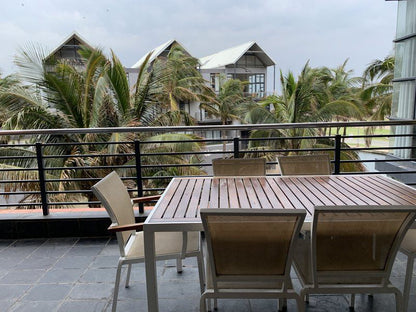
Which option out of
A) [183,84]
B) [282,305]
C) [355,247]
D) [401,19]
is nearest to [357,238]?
[355,247]

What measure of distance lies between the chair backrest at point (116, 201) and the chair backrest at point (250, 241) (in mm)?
710

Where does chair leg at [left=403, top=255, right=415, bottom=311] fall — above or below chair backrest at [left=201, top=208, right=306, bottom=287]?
below

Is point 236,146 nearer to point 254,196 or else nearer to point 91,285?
point 254,196

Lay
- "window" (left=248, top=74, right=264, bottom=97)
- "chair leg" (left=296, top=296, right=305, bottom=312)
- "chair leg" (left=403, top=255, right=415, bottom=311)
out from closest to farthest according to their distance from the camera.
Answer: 1. "chair leg" (left=296, top=296, right=305, bottom=312)
2. "chair leg" (left=403, top=255, right=415, bottom=311)
3. "window" (left=248, top=74, right=264, bottom=97)

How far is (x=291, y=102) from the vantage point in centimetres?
836

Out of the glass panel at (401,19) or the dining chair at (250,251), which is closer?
the dining chair at (250,251)

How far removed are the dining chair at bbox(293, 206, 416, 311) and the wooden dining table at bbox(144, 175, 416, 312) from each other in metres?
0.16

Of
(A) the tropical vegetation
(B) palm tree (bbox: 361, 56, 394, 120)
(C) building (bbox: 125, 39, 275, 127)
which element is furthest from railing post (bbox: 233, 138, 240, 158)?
(C) building (bbox: 125, 39, 275, 127)

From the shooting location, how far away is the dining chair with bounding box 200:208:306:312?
1.32 meters

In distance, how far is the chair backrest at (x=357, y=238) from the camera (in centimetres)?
132

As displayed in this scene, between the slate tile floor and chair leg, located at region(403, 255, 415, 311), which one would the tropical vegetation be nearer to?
the slate tile floor

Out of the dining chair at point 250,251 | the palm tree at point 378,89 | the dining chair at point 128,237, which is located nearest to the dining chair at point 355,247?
the dining chair at point 250,251

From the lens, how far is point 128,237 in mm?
2074

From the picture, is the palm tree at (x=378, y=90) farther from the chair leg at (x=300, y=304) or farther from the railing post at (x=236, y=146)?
the chair leg at (x=300, y=304)
